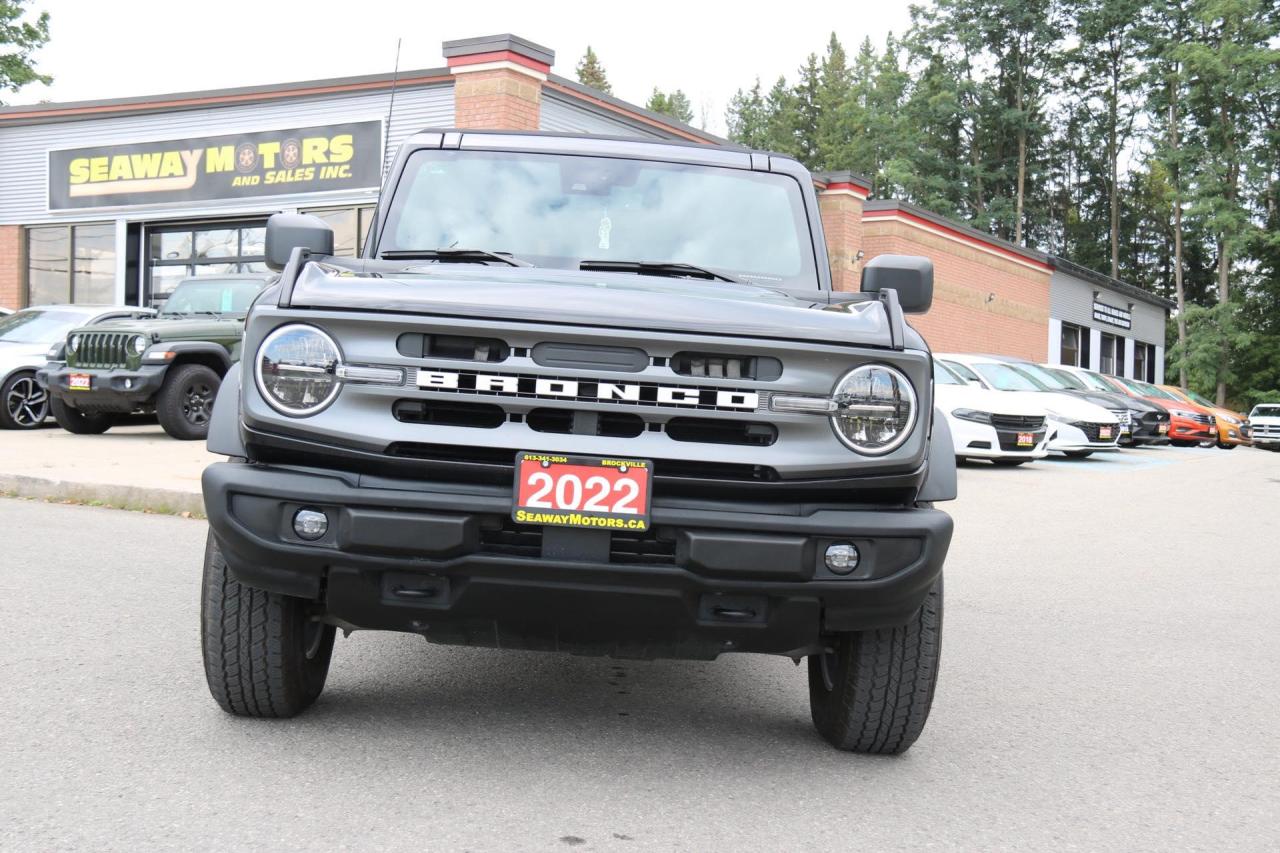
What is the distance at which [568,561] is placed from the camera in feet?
9.88

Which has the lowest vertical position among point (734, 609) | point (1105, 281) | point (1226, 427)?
point (734, 609)

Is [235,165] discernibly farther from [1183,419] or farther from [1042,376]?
[1183,419]

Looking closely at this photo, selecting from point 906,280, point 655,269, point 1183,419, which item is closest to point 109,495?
point 655,269

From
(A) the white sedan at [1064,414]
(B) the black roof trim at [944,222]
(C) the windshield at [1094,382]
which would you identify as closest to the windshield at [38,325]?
(A) the white sedan at [1064,414]

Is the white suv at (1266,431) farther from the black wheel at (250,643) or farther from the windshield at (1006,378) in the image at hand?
the black wheel at (250,643)

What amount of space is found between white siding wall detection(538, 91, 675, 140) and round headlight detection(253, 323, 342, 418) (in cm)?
1551

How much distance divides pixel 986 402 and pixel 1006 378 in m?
2.74

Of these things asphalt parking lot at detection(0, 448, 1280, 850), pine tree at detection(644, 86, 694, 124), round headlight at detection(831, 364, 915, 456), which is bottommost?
A: asphalt parking lot at detection(0, 448, 1280, 850)

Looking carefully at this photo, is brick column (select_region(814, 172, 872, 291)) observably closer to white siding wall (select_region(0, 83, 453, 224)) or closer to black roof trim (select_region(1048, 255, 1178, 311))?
white siding wall (select_region(0, 83, 453, 224))

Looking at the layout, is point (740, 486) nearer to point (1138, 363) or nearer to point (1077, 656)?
point (1077, 656)

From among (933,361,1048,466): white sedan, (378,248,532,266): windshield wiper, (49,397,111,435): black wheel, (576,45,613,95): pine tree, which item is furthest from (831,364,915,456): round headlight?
(576,45,613,95): pine tree

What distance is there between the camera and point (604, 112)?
20203 millimetres

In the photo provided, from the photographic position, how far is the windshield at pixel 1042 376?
19891 mm

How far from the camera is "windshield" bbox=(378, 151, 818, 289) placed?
4.34 meters
